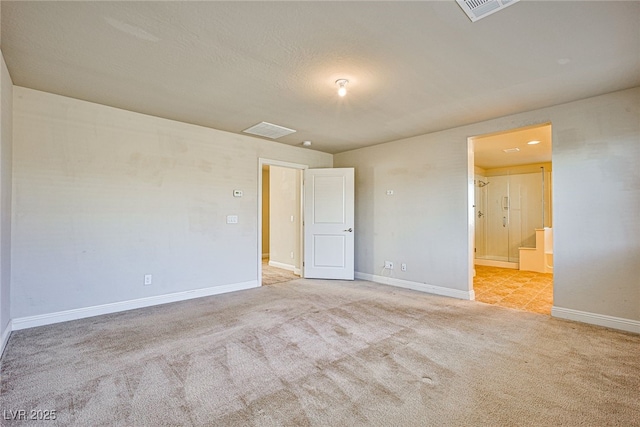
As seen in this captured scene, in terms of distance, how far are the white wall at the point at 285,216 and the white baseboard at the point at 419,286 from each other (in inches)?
61.5

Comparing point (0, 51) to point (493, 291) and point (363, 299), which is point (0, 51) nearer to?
point (363, 299)

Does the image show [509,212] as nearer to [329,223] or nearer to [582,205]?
[582,205]

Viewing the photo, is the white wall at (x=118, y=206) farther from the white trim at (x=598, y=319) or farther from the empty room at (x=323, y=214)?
the white trim at (x=598, y=319)

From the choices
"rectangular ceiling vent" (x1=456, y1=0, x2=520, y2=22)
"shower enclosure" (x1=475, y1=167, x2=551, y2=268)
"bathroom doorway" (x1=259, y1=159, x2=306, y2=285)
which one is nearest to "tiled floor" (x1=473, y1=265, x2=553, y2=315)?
"shower enclosure" (x1=475, y1=167, x2=551, y2=268)

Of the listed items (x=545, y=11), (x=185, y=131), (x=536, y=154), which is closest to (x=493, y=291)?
(x=536, y=154)

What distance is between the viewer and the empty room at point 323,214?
1845 mm

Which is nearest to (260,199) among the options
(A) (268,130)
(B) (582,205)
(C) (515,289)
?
(A) (268,130)

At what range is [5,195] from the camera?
260 cm

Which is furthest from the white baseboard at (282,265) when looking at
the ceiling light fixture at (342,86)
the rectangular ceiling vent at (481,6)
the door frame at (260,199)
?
the rectangular ceiling vent at (481,6)

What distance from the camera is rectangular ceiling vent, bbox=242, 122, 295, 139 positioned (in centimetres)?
414

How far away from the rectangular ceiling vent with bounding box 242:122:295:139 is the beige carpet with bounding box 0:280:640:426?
254cm

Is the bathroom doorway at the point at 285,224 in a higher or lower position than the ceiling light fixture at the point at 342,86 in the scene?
lower

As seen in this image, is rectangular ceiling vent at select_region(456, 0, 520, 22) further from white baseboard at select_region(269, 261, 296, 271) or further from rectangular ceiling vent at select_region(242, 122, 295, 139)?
white baseboard at select_region(269, 261, 296, 271)

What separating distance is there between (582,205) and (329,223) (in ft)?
11.4
